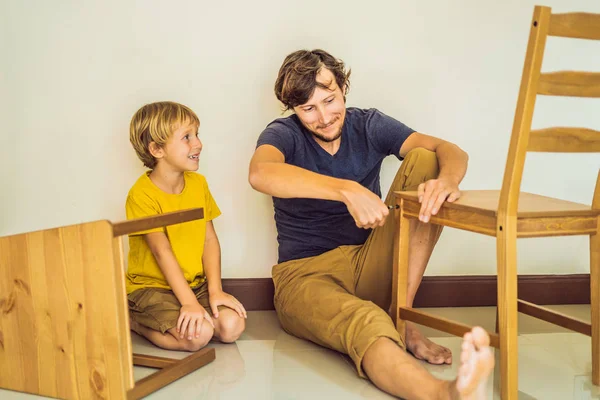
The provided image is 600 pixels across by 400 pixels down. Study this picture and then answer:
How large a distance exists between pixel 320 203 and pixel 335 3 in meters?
0.83

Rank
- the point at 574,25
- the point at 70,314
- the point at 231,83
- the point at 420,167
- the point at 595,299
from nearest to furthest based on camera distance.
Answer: the point at 574,25 < the point at 70,314 < the point at 595,299 < the point at 420,167 < the point at 231,83

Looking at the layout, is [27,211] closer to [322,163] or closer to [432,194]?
[322,163]

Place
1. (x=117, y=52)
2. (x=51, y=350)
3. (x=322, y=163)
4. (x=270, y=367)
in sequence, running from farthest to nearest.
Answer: (x=117, y=52)
(x=322, y=163)
(x=270, y=367)
(x=51, y=350)

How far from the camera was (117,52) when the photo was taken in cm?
259

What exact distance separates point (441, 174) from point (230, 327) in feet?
2.72

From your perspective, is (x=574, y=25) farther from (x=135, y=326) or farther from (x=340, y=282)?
(x=135, y=326)

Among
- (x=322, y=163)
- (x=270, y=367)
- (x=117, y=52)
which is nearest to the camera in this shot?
(x=270, y=367)

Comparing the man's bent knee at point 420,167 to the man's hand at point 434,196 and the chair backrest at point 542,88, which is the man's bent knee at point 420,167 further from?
the chair backrest at point 542,88

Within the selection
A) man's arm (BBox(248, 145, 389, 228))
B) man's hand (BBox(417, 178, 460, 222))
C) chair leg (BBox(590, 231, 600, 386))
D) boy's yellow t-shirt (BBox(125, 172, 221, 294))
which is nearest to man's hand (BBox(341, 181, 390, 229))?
man's arm (BBox(248, 145, 389, 228))

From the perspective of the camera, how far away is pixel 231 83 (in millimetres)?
2650

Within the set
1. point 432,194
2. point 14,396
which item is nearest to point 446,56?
point 432,194

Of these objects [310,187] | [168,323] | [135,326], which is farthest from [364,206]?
[135,326]

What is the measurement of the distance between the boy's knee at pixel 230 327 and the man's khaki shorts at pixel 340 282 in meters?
0.14

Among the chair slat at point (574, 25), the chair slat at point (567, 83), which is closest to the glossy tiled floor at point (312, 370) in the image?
the chair slat at point (567, 83)
